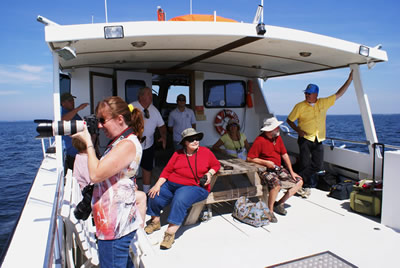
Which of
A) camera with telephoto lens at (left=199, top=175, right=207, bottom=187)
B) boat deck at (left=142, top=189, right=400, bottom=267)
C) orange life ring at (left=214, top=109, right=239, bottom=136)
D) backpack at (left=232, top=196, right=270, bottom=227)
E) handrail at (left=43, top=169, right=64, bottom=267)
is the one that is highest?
orange life ring at (left=214, top=109, right=239, bottom=136)

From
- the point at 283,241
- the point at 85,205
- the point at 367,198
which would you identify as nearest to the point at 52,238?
the point at 85,205

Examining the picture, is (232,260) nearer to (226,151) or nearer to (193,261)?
(193,261)

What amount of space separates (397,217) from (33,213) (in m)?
3.67

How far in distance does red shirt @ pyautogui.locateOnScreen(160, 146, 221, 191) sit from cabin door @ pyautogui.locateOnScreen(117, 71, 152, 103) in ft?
9.31

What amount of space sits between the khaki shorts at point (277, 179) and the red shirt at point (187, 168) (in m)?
0.70

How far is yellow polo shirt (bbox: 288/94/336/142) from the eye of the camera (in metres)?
4.79

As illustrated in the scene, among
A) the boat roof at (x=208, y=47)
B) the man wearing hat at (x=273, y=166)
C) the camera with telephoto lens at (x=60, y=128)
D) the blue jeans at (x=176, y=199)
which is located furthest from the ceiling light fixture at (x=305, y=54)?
the camera with telephoto lens at (x=60, y=128)

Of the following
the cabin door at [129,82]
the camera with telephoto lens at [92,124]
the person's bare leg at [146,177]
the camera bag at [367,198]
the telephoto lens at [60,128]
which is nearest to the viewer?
the telephoto lens at [60,128]

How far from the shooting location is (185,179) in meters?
3.49

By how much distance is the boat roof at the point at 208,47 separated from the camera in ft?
9.78

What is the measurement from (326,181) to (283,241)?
216cm

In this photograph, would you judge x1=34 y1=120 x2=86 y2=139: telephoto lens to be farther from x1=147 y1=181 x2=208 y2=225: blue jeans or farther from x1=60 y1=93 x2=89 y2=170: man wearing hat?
x1=60 y1=93 x2=89 y2=170: man wearing hat

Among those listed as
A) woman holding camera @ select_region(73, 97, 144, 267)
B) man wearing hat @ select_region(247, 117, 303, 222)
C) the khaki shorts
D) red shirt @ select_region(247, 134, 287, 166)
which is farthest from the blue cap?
woman holding camera @ select_region(73, 97, 144, 267)

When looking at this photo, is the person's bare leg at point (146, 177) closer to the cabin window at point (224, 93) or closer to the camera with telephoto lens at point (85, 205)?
the camera with telephoto lens at point (85, 205)
